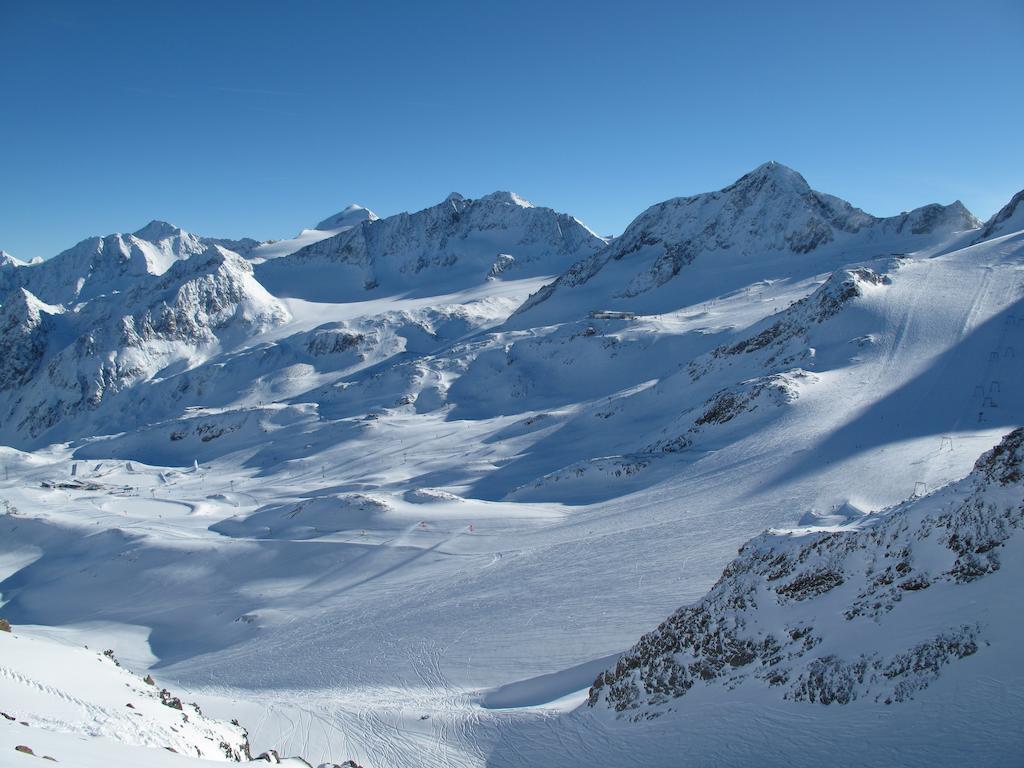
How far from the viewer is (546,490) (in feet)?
127

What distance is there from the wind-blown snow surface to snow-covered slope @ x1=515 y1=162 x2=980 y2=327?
53cm

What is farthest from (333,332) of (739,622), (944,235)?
(739,622)

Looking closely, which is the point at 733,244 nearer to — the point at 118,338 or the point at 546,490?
the point at 546,490

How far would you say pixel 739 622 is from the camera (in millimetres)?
12680

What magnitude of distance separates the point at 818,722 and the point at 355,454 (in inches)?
2173

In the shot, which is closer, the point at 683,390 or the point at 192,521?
the point at 192,521

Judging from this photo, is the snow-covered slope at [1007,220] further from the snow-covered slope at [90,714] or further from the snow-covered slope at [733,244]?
the snow-covered slope at [90,714]

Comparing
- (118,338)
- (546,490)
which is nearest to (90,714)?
(546,490)

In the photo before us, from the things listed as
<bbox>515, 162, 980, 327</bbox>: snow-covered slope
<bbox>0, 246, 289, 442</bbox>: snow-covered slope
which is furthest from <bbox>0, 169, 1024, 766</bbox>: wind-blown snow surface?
<bbox>0, 246, 289, 442</bbox>: snow-covered slope

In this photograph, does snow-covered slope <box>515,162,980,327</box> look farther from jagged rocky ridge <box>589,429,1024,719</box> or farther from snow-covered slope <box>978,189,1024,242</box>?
jagged rocky ridge <box>589,429,1024,719</box>

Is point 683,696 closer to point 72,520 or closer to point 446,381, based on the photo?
point 72,520

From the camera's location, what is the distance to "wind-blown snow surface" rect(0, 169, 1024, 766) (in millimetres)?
14086

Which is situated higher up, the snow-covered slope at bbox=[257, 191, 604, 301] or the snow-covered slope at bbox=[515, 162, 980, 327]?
the snow-covered slope at bbox=[257, 191, 604, 301]

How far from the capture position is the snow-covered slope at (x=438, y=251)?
143 meters
